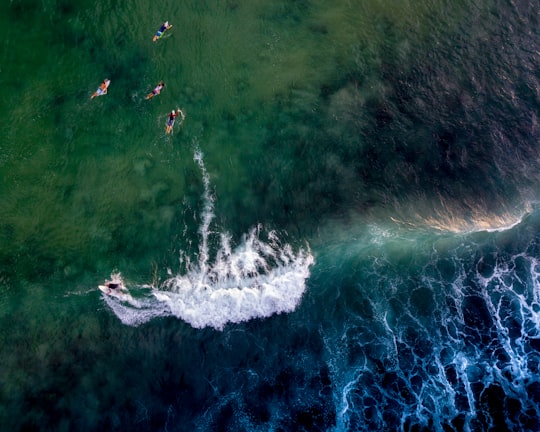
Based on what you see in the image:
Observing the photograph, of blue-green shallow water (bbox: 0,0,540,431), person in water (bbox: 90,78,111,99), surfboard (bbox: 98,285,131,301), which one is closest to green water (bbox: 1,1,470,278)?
blue-green shallow water (bbox: 0,0,540,431)

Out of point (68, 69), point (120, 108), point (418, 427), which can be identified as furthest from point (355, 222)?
point (68, 69)

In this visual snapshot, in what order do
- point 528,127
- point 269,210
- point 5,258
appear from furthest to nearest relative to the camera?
point 528,127, point 269,210, point 5,258

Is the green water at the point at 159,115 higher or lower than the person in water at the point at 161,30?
lower

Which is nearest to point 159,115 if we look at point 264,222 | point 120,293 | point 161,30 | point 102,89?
point 102,89

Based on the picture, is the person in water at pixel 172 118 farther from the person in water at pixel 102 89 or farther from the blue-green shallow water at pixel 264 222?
the person in water at pixel 102 89

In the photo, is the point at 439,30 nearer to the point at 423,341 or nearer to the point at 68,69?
the point at 423,341

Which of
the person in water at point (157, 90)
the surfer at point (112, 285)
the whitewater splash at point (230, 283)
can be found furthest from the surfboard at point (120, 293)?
the person in water at point (157, 90)
